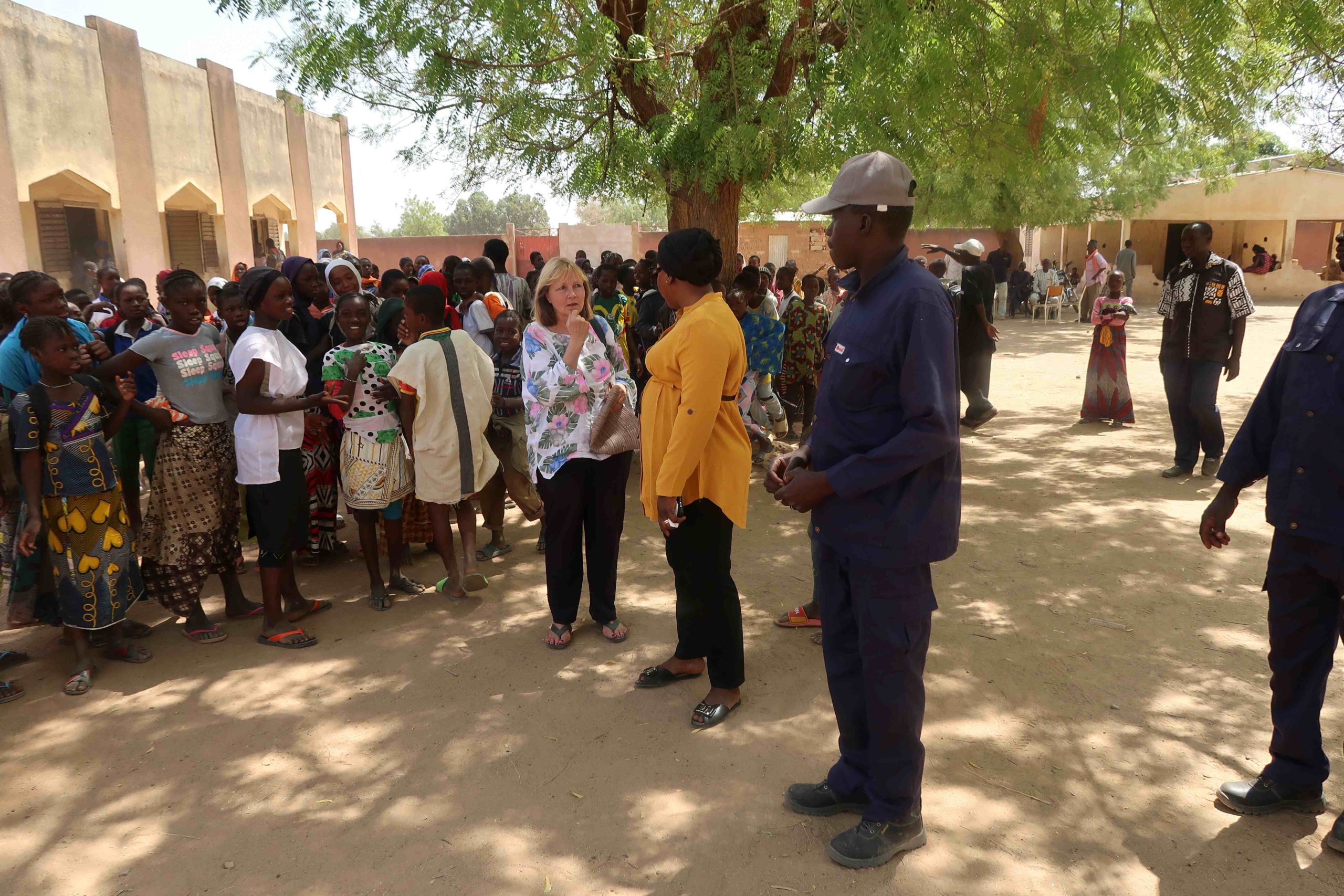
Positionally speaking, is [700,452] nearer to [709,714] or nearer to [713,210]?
[709,714]

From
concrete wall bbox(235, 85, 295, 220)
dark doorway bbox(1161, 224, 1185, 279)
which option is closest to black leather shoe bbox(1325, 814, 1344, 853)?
concrete wall bbox(235, 85, 295, 220)

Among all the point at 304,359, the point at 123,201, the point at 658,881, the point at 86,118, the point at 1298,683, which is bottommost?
the point at 658,881

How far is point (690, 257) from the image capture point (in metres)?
3.29

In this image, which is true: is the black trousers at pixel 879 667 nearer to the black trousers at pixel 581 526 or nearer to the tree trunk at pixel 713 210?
the black trousers at pixel 581 526

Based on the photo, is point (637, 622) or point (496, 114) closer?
point (637, 622)

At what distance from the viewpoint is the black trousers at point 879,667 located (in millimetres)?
2523

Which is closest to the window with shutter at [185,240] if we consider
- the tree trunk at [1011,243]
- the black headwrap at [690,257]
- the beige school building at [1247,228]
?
the black headwrap at [690,257]

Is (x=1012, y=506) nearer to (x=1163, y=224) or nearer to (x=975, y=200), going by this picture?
(x=975, y=200)

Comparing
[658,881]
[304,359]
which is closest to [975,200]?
[304,359]

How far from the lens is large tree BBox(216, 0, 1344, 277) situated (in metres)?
5.03

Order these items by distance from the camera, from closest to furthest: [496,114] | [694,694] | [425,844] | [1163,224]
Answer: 1. [425,844]
2. [694,694]
3. [496,114]
4. [1163,224]

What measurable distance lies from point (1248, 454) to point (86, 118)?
18160 mm

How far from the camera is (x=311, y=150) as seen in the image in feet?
73.9

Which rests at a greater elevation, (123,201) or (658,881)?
(123,201)
